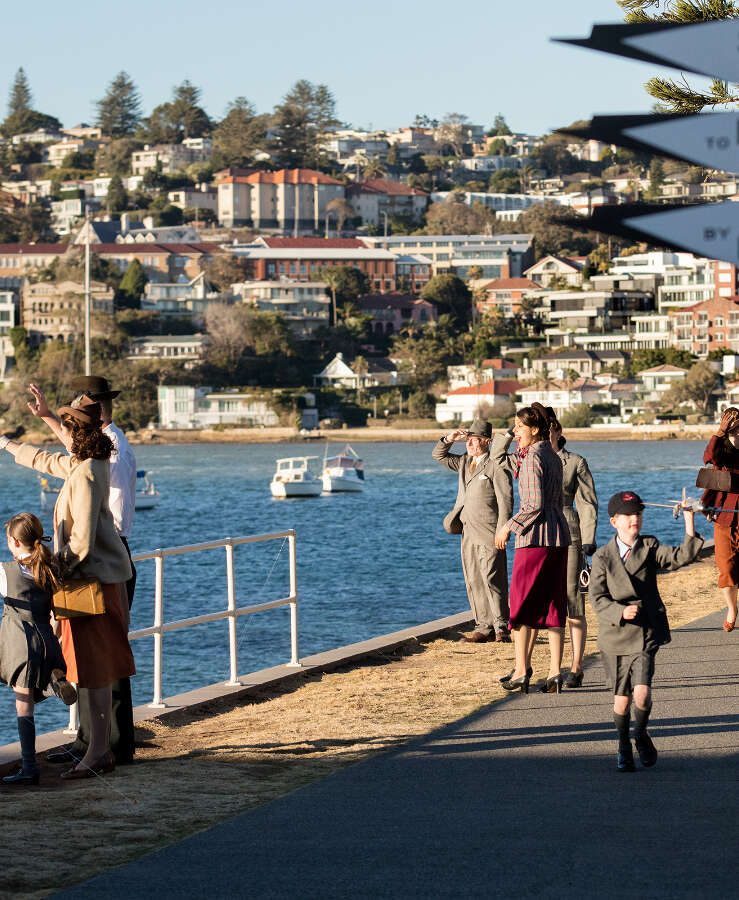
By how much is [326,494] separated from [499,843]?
87267 mm

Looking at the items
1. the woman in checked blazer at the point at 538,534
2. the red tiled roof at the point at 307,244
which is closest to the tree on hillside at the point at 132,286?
the red tiled roof at the point at 307,244

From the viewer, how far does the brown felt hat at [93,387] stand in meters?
7.00

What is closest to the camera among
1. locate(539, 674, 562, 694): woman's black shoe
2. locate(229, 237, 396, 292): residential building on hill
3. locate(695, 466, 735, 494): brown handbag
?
locate(695, 466, 735, 494): brown handbag

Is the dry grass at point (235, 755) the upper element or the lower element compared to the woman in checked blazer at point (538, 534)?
lower

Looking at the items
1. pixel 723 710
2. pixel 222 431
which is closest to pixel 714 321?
pixel 222 431

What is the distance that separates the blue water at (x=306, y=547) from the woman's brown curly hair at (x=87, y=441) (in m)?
5.79

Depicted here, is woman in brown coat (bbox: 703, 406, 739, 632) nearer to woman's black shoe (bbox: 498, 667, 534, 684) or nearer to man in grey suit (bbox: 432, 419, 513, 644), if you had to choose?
man in grey suit (bbox: 432, 419, 513, 644)

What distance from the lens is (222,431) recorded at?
148 metres

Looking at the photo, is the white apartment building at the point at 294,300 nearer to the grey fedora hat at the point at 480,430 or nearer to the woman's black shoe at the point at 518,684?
the grey fedora hat at the point at 480,430

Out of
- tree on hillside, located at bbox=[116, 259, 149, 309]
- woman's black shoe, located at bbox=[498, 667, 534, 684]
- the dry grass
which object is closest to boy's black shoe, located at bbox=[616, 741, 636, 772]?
the dry grass

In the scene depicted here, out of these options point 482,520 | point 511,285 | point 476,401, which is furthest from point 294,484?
point 511,285

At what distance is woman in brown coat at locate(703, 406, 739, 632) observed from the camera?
10.6m

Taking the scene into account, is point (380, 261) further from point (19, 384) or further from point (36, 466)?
point (36, 466)

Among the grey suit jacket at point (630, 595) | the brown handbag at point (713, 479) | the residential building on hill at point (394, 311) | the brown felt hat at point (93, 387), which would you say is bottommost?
the grey suit jacket at point (630, 595)
